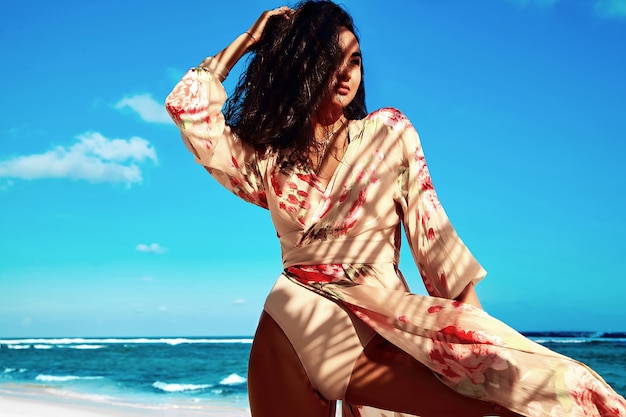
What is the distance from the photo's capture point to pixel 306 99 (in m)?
1.69

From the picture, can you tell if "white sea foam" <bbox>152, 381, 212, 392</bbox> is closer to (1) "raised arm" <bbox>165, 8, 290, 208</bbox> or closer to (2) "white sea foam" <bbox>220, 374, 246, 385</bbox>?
(2) "white sea foam" <bbox>220, 374, 246, 385</bbox>

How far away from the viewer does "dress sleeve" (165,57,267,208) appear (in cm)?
172

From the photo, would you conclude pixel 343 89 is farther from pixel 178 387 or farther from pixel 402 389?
pixel 178 387

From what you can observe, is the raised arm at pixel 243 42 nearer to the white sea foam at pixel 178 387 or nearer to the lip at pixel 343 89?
the lip at pixel 343 89

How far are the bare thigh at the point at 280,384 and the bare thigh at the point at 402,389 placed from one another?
79mm

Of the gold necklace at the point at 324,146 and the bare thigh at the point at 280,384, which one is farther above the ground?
the gold necklace at the point at 324,146

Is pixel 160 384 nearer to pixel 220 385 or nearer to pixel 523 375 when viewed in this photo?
pixel 220 385

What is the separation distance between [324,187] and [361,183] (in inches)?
3.5

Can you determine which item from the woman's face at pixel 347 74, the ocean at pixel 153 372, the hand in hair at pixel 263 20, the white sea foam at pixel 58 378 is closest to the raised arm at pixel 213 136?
the hand in hair at pixel 263 20

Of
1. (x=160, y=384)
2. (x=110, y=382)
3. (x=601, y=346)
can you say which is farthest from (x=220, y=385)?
(x=601, y=346)

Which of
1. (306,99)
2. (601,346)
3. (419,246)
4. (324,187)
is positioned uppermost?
(601,346)

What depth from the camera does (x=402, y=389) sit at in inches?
54.3

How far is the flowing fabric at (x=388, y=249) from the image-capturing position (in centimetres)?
130

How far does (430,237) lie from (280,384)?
47 centimetres
